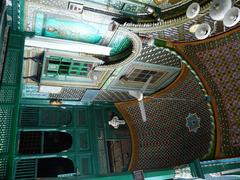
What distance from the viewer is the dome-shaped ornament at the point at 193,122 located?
7.10 meters

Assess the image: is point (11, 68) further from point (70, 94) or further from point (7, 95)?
point (70, 94)

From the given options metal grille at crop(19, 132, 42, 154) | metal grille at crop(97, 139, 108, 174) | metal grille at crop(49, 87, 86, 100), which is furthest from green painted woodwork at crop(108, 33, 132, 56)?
metal grille at crop(19, 132, 42, 154)

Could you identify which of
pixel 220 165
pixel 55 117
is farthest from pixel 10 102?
pixel 220 165

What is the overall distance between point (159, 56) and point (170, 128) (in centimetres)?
309

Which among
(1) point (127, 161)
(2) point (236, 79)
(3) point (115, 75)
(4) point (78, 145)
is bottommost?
(1) point (127, 161)

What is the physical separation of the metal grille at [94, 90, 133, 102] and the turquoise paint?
276 centimetres

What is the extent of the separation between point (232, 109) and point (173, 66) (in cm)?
198

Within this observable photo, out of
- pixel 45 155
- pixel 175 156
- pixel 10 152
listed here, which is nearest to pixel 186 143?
pixel 175 156

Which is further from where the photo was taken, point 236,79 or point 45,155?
point 45,155

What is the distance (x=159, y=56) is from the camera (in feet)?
19.8

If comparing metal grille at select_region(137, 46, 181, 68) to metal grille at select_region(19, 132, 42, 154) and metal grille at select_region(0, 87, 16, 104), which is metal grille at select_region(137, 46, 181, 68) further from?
metal grille at select_region(19, 132, 42, 154)

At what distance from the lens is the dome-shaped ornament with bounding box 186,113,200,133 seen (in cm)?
710

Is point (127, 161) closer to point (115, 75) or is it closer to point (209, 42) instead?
point (115, 75)

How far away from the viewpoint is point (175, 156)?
7.73m
